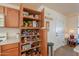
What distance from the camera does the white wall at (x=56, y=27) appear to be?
1.59m

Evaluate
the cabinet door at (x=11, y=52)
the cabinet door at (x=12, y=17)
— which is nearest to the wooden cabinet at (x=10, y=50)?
the cabinet door at (x=11, y=52)

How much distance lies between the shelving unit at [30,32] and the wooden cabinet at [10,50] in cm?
8

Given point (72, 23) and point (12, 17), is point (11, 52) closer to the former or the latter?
point (12, 17)

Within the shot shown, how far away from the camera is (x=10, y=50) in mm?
1569

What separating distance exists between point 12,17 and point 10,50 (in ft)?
1.57

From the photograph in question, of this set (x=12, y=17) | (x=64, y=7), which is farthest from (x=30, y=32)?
(x=64, y=7)

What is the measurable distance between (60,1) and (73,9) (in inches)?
9.3

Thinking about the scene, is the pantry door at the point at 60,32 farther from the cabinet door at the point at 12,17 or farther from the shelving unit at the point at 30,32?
the cabinet door at the point at 12,17

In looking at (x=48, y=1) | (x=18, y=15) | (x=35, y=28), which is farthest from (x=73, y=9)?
(x=18, y=15)

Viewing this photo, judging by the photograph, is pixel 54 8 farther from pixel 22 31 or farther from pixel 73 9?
pixel 22 31

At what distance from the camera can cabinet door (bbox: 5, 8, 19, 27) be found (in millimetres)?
1540

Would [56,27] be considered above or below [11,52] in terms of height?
above

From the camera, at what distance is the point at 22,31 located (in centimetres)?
158

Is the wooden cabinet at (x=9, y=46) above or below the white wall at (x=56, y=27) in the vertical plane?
below
